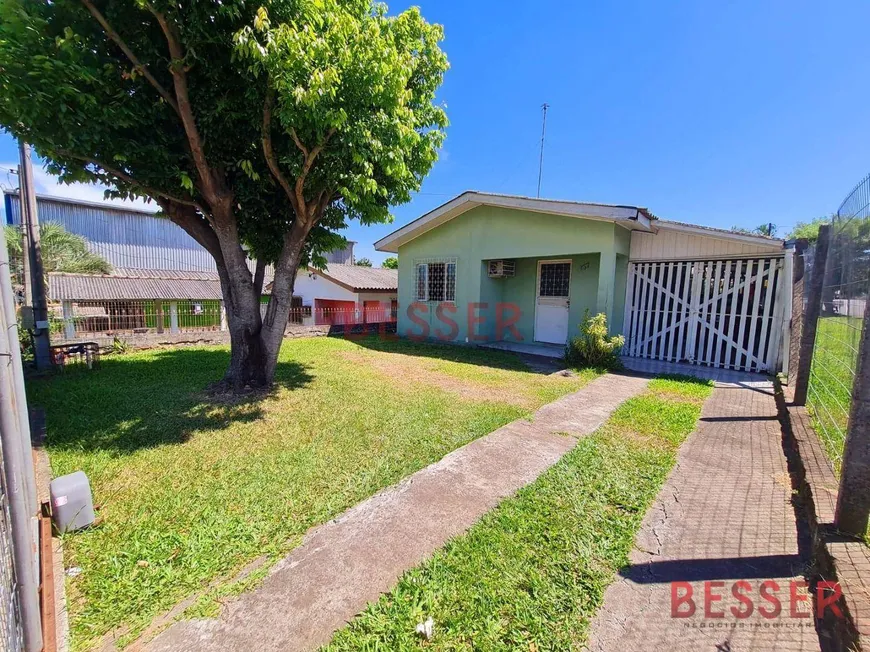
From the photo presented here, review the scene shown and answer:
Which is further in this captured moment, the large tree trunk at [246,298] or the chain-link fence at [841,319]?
the large tree trunk at [246,298]

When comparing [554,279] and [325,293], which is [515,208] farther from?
[325,293]

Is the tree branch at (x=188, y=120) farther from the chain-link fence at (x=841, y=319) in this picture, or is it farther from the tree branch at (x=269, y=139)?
the chain-link fence at (x=841, y=319)

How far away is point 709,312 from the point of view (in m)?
8.31

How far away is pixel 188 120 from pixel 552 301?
9.24 meters

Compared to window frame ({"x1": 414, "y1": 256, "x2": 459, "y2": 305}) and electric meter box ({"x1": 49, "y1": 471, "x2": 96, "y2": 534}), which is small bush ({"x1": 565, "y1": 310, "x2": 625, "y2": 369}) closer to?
window frame ({"x1": 414, "y1": 256, "x2": 459, "y2": 305})

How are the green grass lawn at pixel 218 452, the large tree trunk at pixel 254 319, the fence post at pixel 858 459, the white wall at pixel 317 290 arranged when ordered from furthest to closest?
the white wall at pixel 317 290, the large tree trunk at pixel 254 319, the green grass lawn at pixel 218 452, the fence post at pixel 858 459

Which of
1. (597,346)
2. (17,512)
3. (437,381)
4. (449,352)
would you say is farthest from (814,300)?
(449,352)

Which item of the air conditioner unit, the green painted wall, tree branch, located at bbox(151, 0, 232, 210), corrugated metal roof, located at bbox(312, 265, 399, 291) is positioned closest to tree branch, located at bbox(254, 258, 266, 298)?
tree branch, located at bbox(151, 0, 232, 210)

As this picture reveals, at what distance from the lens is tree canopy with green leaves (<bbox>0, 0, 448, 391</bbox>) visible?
153 inches

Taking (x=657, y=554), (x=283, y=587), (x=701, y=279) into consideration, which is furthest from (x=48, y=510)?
(x=701, y=279)

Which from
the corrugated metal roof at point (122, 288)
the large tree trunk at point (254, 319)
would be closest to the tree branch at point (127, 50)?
the large tree trunk at point (254, 319)

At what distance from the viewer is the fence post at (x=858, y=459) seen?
2.17 metres

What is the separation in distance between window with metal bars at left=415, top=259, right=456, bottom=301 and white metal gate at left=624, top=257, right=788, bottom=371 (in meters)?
5.12

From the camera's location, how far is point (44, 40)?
12.8 feet
